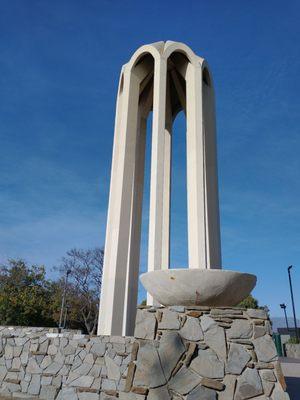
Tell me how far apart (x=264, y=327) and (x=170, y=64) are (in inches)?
397

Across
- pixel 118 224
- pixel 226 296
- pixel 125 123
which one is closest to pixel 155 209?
pixel 118 224

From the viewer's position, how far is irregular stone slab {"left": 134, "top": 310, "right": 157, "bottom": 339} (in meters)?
4.80

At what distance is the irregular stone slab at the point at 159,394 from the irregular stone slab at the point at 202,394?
0.85ft

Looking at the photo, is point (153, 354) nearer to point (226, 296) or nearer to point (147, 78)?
point (226, 296)

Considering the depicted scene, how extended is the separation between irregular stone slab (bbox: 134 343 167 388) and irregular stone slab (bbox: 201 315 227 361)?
0.70m

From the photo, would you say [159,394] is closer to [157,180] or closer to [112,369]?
[112,369]

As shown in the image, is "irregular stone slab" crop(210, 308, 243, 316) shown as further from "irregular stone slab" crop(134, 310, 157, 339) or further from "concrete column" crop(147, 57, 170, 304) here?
"concrete column" crop(147, 57, 170, 304)

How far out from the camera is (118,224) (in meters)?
10.5

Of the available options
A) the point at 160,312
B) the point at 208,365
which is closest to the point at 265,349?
the point at 208,365

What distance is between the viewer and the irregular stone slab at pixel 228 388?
4.24 m

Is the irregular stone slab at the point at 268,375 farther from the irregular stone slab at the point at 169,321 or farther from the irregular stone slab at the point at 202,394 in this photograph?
the irregular stone slab at the point at 169,321

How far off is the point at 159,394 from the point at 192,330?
865mm

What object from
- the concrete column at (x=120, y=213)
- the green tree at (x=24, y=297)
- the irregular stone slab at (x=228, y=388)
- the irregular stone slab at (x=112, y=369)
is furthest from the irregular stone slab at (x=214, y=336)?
the green tree at (x=24, y=297)

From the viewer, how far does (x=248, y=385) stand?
4.30 m
